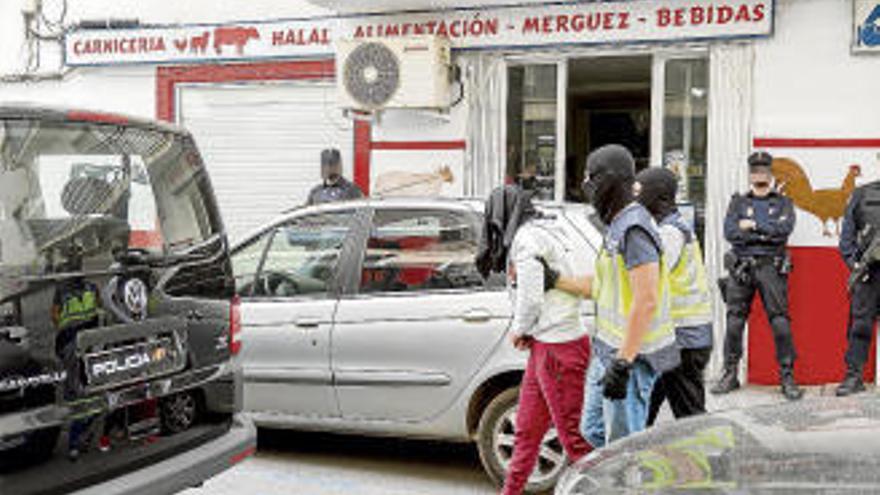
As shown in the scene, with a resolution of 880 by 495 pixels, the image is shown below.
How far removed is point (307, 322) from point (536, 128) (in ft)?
13.9

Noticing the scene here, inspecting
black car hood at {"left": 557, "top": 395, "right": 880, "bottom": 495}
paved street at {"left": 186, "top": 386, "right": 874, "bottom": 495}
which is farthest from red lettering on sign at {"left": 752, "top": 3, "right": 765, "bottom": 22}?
black car hood at {"left": 557, "top": 395, "right": 880, "bottom": 495}

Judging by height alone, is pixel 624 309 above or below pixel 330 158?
below

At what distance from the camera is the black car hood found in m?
2.34

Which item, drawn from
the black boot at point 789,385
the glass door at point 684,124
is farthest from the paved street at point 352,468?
the glass door at point 684,124

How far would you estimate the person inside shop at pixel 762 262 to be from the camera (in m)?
7.63

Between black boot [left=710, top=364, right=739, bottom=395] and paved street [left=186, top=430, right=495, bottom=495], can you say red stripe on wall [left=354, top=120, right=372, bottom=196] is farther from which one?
black boot [left=710, top=364, right=739, bottom=395]

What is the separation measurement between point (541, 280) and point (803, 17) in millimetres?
4648

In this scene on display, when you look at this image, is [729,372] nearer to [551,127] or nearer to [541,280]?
[551,127]

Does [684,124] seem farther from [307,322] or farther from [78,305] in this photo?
[78,305]

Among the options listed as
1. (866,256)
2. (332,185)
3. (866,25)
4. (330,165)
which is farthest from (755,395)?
(330,165)

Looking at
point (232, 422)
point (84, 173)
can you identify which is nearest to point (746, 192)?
point (232, 422)

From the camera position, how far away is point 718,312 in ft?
27.3

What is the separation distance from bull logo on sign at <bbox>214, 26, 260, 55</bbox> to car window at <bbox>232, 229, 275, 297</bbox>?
14.3 feet

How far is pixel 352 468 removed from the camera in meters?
5.96
